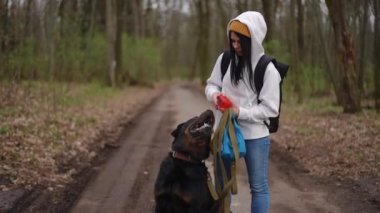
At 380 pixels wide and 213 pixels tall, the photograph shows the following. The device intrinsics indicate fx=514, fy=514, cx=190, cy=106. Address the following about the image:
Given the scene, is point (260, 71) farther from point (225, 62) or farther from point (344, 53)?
point (344, 53)

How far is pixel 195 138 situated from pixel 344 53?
35.9 ft

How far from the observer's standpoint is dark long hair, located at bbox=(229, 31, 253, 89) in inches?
171

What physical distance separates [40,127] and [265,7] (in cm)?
1143

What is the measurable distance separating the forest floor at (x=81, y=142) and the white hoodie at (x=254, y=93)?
10.7 feet

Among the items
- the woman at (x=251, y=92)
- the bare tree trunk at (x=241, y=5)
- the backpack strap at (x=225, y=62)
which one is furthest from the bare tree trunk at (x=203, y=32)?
the woman at (x=251, y=92)

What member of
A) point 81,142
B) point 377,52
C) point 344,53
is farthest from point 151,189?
point 377,52

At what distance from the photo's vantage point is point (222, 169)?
4465 mm

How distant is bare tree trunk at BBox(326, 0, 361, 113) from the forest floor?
65 centimetres

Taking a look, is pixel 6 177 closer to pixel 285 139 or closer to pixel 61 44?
pixel 285 139

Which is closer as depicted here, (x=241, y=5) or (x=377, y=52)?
(x=377, y=52)

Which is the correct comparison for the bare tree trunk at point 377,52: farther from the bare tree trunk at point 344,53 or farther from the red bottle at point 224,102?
the red bottle at point 224,102

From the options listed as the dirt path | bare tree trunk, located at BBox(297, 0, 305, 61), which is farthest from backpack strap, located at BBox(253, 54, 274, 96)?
bare tree trunk, located at BBox(297, 0, 305, 61)

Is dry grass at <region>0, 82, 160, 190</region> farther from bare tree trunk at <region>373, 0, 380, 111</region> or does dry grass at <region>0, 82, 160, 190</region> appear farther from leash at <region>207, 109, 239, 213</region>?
bare tree trunk at <region>373, 0, 380, 111</region>

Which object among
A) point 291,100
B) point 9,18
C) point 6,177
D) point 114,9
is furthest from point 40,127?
point 114,9
